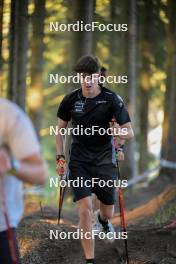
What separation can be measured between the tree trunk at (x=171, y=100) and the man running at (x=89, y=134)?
451 inches

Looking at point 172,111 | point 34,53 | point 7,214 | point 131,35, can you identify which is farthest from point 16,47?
point 7,214

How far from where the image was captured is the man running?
26.1 ft

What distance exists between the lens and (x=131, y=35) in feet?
62.2

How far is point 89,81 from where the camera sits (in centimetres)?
801

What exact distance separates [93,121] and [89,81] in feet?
1.57

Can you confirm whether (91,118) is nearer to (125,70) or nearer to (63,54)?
(125,70)

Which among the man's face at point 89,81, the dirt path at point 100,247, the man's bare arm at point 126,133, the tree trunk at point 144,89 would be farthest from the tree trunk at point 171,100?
the man's face at point 89,81

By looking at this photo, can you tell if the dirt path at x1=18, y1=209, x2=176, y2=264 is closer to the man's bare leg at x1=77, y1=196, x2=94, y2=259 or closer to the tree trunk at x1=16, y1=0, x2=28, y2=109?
the man's bare leg at x1=77, y1=196, x2=94, y2=259

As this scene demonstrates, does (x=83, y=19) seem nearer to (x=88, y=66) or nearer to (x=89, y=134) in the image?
(x=88, y=66)

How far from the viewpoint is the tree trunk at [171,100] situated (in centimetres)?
1956

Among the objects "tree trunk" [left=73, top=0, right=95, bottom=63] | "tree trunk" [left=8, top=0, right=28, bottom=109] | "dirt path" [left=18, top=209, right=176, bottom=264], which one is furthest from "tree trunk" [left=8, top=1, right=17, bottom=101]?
"dirt path" [left=18, top=209, right=176, bottom=264]

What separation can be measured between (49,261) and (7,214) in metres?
4.11

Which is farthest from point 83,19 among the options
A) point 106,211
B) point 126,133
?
point 126,133

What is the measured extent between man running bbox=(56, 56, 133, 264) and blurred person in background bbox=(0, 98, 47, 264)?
296 cm
